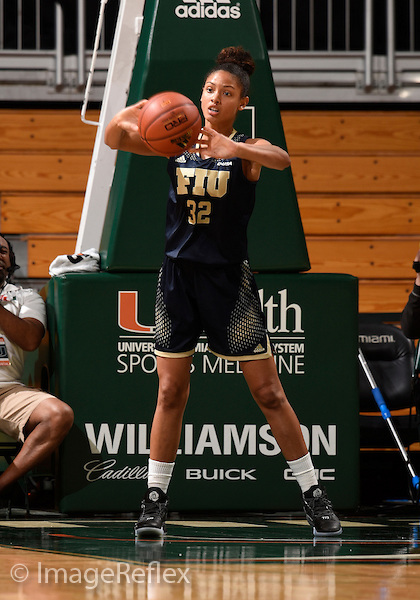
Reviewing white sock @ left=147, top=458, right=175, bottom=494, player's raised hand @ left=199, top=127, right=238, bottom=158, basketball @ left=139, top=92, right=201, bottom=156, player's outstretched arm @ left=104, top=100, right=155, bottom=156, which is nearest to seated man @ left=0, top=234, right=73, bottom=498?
white sock @ left=147, top=458, right=175, bottom=494

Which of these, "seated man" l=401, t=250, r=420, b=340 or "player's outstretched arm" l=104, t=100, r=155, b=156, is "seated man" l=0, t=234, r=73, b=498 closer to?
"player's outstretched arm" l=104, t=100, r=155, b=156

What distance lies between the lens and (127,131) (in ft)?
11.3

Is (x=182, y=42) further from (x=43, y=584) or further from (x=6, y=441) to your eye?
(x=43, y=584)

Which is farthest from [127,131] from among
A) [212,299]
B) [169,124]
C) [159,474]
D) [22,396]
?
[22,396]

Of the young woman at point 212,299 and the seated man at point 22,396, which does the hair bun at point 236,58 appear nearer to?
the young woman at point 212,299

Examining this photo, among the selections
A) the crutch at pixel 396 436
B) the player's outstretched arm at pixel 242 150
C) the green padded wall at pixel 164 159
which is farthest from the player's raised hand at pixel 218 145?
the crutch at pixel 396 436

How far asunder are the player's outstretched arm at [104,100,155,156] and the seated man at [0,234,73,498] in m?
1.13

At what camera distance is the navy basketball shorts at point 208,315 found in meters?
3.42

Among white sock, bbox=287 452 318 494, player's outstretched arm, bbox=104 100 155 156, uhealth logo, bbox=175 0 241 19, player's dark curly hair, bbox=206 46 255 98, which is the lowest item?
white sock, bbox=287 452 318 494

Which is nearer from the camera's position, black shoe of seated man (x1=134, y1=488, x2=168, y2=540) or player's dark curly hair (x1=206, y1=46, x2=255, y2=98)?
black shoe of seated man (x1=134, y1=488, x2=168, y2=540)

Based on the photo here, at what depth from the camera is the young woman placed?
3410 mm

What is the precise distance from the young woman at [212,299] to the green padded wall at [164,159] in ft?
2.46

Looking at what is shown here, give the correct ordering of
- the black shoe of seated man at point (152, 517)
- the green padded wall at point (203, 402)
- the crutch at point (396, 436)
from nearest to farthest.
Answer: the black shoe of seated man at point (152, 517), the green padded wall at point (203, 402), the crutch at point (396, 436)

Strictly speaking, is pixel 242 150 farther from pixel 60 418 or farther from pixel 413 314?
pixel 60 418
